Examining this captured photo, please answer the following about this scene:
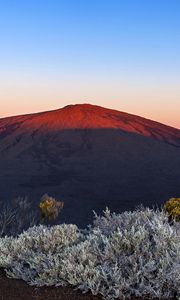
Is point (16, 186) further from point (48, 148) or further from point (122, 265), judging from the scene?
point (122, 265)

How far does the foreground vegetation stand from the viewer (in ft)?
15.7

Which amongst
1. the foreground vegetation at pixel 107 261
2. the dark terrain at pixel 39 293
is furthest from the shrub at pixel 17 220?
the dark terrain at pixel 39 293

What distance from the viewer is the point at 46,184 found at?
71.9 meters

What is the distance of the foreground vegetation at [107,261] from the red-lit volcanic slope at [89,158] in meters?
51.5

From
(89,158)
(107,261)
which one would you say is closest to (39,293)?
(107,261)

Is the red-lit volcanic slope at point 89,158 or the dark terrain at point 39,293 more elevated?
the dark terrain at point 39,293

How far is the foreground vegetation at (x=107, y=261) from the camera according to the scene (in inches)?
188

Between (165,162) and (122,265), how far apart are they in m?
83.2

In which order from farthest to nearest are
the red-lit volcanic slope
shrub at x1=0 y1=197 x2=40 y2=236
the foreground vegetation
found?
the red-lit volcanic slope → shrub at x1=0 y1=197 x2=40 y2=236 → the foreground vegetation

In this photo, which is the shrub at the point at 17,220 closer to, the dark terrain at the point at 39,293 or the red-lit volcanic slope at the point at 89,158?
the dark terrain at the point at 39,293

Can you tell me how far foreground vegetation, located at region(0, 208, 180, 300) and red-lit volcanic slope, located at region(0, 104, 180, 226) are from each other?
169 feet

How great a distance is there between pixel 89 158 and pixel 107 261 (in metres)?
82.6

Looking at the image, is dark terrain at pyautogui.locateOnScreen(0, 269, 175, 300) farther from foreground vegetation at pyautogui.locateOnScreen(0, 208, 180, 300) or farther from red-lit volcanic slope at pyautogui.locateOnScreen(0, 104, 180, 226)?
red-lit volcanic slope at pyautogui.locateOnScreen(0, 104, 180, 226)

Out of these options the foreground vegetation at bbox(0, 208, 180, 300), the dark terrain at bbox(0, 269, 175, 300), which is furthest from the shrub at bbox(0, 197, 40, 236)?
the dark terrain at bbox(0, 269, 175, 300)
